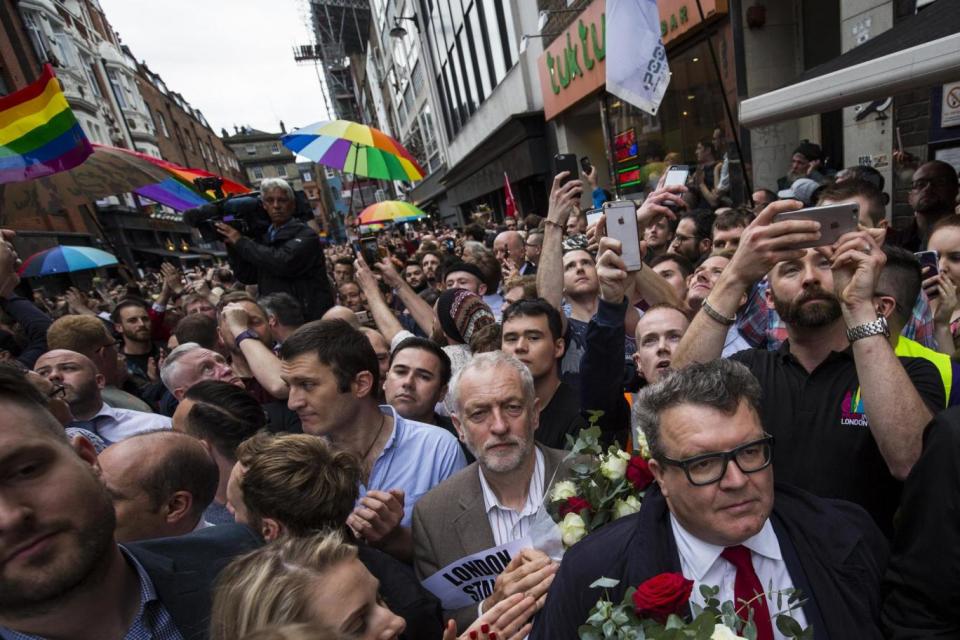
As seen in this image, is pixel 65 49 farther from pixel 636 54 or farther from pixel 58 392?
pixel 636 54

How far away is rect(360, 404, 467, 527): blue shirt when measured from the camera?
2416 mm

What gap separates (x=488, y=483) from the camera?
2.06 metres

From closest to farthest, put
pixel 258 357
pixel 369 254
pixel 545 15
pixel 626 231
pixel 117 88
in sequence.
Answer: pixel 626 231, pixel 258 357, pixel 369 254, pixel 545 15, pixel 117 88

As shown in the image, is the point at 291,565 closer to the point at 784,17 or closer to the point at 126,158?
the point at 126,158

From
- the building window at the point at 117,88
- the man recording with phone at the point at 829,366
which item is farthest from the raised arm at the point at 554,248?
the building window at the point at 117,88

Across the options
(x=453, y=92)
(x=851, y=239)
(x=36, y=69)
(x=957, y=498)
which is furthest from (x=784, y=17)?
(x=36, y=69)

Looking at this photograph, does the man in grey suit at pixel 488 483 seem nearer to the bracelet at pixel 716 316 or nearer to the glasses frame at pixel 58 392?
the bracelet at pixel 716 316

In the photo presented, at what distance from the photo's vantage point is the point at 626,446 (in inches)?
101

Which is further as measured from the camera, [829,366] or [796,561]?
[829,366]

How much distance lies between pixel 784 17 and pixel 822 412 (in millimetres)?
6529

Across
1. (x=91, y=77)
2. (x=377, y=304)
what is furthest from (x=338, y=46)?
(x=377, y=304)

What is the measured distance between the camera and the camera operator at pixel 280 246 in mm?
4277

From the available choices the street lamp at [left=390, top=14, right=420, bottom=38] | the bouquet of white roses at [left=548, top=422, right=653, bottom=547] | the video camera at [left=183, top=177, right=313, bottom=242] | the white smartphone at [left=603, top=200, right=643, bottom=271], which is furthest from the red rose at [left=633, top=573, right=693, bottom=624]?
the street lamp at [left=390, top=14, right=420, bottom=38]

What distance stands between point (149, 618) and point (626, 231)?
2.23 metres
